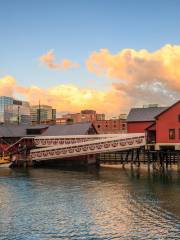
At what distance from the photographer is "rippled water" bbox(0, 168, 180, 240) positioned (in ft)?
86.9

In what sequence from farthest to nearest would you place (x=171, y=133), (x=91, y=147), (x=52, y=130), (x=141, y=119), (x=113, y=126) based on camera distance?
(x=113, y=126)
(x=52, y=130)
(x=141, y=119)
(x=91, y=147)
(x=171, y=133)

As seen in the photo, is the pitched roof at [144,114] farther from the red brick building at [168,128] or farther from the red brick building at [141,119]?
the red brick building at [168,128]

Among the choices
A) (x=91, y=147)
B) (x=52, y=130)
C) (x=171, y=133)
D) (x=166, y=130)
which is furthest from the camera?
(x=52, y=130)

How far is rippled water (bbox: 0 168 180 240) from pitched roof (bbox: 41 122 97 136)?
1180 inches

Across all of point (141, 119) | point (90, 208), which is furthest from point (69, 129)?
point (90, 208)

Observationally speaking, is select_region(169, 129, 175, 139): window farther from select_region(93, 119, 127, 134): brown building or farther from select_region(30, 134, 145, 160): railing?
select_region(93, 119, 127, 134): brown building

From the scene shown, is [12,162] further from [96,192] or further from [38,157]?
[96,192]

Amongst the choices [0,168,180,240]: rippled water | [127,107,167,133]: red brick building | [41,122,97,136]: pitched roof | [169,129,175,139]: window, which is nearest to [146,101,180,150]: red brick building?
[169,129,175,139]: window

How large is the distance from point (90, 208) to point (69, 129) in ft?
176

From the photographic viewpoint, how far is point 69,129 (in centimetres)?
8712

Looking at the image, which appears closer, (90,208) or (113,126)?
(90,208)

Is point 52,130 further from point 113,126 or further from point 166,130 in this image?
point 113,126

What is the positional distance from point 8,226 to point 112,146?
4145cm

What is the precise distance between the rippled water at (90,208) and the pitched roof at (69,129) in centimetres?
2997
